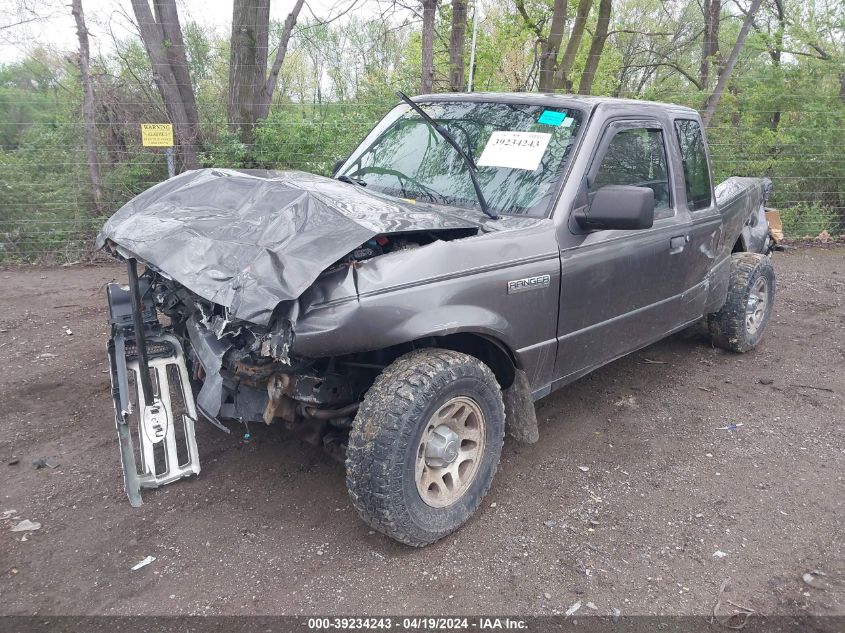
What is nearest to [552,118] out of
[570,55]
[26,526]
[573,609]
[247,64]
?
[573,609]

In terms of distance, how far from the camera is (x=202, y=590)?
8.87 feet

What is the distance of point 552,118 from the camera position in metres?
3.73

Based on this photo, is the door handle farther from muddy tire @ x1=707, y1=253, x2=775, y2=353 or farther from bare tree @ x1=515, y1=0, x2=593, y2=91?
bare tree @ x1=515, y1=0, x2=593, y2=91

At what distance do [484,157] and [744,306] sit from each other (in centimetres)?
293

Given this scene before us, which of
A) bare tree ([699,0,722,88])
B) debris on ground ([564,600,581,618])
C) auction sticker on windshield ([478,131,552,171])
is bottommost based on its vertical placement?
debris on ground ([564,600,581,618])

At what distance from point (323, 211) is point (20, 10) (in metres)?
8.81

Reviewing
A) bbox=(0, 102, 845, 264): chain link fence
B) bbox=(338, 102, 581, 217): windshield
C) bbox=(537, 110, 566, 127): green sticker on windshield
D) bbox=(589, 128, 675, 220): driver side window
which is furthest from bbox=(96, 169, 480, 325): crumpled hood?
bbox=(0, 102, 845, 264): chain link fence

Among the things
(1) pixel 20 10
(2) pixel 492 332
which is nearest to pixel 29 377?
(2) pixel 492 332

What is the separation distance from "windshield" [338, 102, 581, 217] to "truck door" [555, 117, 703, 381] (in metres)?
0.25

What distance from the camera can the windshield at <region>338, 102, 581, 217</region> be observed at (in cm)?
354

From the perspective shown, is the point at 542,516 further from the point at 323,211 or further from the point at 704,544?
the point at 323,211

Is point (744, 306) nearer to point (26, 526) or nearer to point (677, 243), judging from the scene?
point (677, 243)

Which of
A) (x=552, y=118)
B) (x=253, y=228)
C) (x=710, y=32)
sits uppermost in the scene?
(x=710, y=32)

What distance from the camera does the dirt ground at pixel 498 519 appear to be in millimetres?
2715
